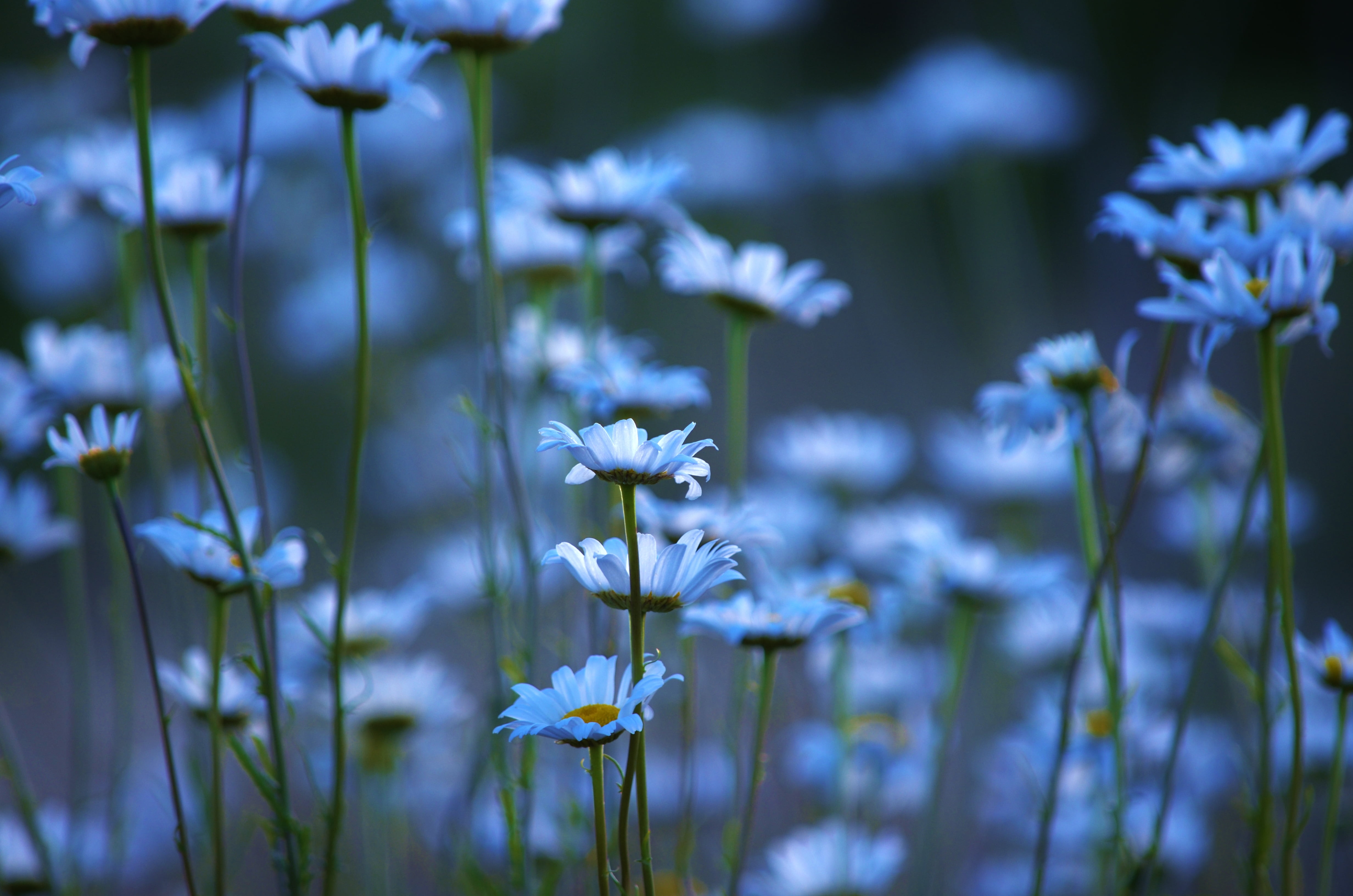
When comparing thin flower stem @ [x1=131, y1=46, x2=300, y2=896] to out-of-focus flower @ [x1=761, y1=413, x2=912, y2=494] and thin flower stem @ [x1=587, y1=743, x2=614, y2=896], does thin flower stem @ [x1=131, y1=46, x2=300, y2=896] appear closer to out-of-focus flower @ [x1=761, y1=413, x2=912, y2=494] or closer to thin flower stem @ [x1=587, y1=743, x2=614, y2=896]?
thin flower stem @ [x1=587, y1=743, x2=614, y2=896]

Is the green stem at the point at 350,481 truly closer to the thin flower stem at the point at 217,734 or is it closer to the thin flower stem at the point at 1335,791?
the thin flower stem at the point at 217,734

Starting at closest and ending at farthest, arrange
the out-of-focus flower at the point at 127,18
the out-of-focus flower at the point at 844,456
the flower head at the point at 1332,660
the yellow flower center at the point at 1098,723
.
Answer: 1. the out-of-focus flower at the point at 127,18
2. the flower head at the point at 1332,660
3. the yellow flower center at the point at 1098,723
4. the out-of-focus flower at the point at 844,456

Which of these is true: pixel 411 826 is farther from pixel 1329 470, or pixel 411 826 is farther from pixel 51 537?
pixel 1329 470

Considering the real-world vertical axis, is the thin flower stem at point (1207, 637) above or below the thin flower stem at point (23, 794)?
above

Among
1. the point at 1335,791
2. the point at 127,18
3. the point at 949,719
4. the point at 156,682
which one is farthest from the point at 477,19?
the point at 1335,791

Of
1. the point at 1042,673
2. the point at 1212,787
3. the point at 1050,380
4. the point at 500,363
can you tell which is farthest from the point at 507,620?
the point at 1042,673

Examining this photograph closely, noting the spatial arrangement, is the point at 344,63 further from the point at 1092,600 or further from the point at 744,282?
the point at 1092,600

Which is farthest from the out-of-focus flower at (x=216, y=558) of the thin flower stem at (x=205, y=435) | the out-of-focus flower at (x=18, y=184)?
the out-of-focus flower at (x=18, y=184)
